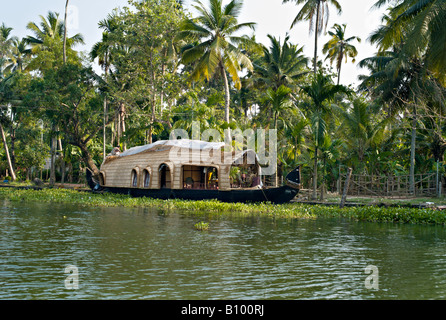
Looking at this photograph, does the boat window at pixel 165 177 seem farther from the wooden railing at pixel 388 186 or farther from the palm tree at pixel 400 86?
the palm tree at pixel 400 86

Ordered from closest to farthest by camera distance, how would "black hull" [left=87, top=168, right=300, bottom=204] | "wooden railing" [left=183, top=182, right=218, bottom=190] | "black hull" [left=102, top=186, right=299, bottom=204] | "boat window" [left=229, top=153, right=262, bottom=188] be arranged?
1. "black hull" [left=87, top=168, right=300, bottom=204]
2. "black hull" [left=102, top=186, right=299, bottom=204]
3. "boat window" [left=229, top=153, right=262, bottom=188]
4. "wooden railing" [left=183, top=182, right=218, bottom=190]

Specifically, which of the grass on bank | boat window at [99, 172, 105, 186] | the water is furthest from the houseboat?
the water

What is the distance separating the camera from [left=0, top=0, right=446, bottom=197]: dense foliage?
2291 centimetres

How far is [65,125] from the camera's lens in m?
33.8

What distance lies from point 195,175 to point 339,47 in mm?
22557

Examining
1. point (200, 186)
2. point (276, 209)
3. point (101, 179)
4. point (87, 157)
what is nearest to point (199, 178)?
point (200, 186)

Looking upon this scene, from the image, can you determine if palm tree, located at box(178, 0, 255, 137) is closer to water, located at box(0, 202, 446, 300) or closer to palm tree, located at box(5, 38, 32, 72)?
water, located at box(0, 202, 446, 300)

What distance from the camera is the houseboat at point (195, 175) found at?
20.7 meters

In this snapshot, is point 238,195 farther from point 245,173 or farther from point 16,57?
point 16,57

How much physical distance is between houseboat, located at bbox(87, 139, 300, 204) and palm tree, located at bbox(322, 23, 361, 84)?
62.9 feet

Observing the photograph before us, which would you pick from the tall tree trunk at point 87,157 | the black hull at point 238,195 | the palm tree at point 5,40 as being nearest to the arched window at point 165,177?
the black hull at point 238,195

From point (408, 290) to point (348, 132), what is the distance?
69.2 ft

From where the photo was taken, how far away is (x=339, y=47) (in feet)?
130
